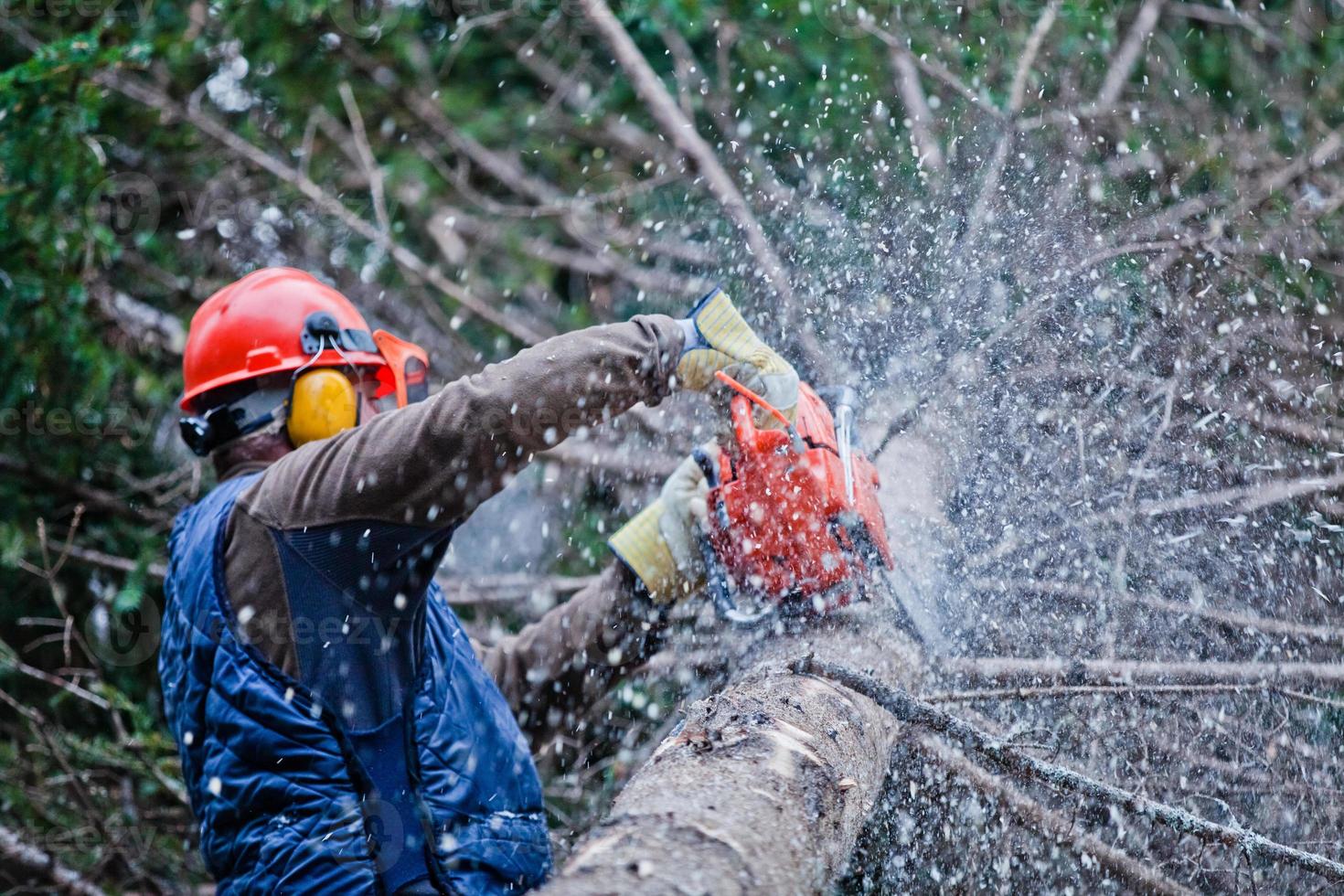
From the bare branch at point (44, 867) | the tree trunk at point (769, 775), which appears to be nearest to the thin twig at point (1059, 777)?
the tree trunk at point (769, 775)

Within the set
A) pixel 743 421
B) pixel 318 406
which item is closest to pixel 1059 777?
pixel 743 421

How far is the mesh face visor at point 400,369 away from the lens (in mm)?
2783

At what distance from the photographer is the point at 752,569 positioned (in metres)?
2.38

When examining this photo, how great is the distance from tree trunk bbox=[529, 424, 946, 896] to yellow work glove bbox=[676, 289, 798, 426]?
54 cm

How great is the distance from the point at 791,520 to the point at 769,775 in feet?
2.20

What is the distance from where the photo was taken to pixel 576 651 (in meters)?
2.79

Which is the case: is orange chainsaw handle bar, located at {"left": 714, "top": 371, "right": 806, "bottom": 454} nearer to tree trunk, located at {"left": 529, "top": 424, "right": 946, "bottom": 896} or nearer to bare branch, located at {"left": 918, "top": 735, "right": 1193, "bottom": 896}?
tree trunk, located at {"left": 529, "top": 424, "right": 946, "bottom": 896}

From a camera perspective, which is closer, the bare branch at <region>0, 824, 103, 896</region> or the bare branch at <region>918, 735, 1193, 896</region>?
the bare branch at <region>918, 735, 1193, 896</region>

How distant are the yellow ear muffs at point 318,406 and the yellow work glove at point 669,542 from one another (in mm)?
Result: 725

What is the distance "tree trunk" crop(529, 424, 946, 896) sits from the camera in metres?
1.43

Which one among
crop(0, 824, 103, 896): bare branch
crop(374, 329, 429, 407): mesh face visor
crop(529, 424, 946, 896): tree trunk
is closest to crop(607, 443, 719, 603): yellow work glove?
crop(529, 424, 946, 896): tree trunk

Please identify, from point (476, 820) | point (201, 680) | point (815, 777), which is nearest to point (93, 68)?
point (201, 680)

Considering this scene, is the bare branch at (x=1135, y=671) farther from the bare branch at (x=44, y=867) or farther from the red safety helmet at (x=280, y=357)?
the bare branch at (x=44, y=867)

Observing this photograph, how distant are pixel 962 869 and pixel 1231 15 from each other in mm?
4272
